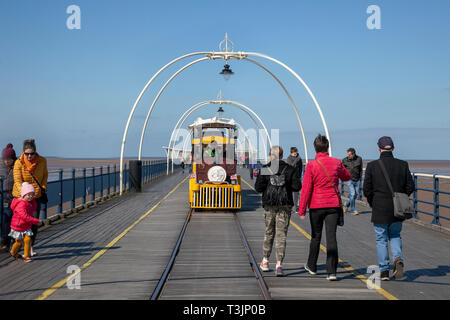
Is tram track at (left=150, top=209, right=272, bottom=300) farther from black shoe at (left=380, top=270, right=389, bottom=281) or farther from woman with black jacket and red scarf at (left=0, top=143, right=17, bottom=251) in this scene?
woman with black jacket and red scarf at (left=0, top=143, right=17, bottom=251)

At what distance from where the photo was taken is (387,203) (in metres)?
7.23

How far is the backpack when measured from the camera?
7.53 m

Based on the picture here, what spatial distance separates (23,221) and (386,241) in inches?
232

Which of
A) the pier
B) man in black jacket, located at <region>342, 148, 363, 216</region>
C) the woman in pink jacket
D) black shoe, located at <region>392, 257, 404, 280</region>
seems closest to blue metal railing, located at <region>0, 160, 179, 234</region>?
the pier

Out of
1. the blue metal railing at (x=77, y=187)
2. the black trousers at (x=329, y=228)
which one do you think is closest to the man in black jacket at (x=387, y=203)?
the black trousers at (x=329, y=228)

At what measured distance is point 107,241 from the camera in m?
10.6

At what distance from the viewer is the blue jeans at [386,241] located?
724cm

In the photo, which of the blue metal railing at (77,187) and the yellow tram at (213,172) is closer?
the blue metal railing at (77,187)

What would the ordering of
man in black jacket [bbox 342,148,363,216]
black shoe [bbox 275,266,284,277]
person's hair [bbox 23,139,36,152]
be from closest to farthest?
black shoe [bbox 275,266,284,277]
person's hair [bbox 23,139,36,152]
man in black jacket [bbox 342,148,363,216]

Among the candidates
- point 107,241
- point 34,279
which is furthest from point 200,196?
point 34,279

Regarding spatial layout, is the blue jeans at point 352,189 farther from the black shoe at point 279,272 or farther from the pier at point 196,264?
the black shoe at point 279,272

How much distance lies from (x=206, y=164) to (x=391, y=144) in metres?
10.6

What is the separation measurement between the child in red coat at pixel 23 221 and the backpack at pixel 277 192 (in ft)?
13.5
